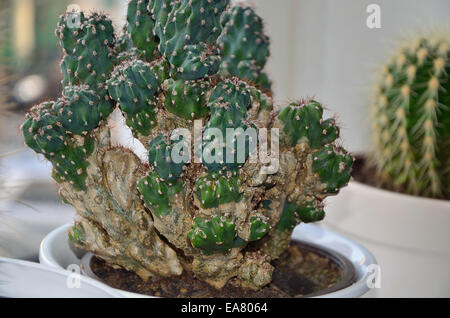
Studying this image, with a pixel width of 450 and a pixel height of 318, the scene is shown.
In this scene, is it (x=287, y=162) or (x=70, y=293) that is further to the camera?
(x=287, y=162)

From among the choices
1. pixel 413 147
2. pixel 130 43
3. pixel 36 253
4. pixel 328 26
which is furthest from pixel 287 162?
pixel 328 26

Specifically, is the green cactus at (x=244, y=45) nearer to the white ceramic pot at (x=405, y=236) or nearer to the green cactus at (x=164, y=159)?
A: the green cactus at (x=164, y=159)

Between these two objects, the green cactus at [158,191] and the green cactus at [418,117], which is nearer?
the green cactus at [158,191]

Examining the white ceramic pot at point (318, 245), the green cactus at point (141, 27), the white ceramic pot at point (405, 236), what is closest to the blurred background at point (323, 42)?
the white ceramic pot at point (405, 236)

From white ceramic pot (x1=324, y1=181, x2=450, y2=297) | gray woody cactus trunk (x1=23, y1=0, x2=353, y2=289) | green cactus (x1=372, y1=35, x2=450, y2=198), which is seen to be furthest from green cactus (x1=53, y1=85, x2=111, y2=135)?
green cactus (x1=372, y1=35, x2=450, y2=198)

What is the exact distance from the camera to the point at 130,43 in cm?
67

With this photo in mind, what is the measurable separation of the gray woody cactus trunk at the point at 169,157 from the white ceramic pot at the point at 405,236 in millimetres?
394

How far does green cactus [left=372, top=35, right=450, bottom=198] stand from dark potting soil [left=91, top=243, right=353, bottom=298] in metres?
0.48

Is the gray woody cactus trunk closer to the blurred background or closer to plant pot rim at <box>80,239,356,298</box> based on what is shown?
plant pot rim at <box>80,239,356,298</box>

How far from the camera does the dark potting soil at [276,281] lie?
671mm

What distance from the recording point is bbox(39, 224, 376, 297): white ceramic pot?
0.64 metres

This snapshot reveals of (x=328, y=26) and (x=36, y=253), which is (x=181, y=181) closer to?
(x=36, y=253)

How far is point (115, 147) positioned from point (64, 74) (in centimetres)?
11
